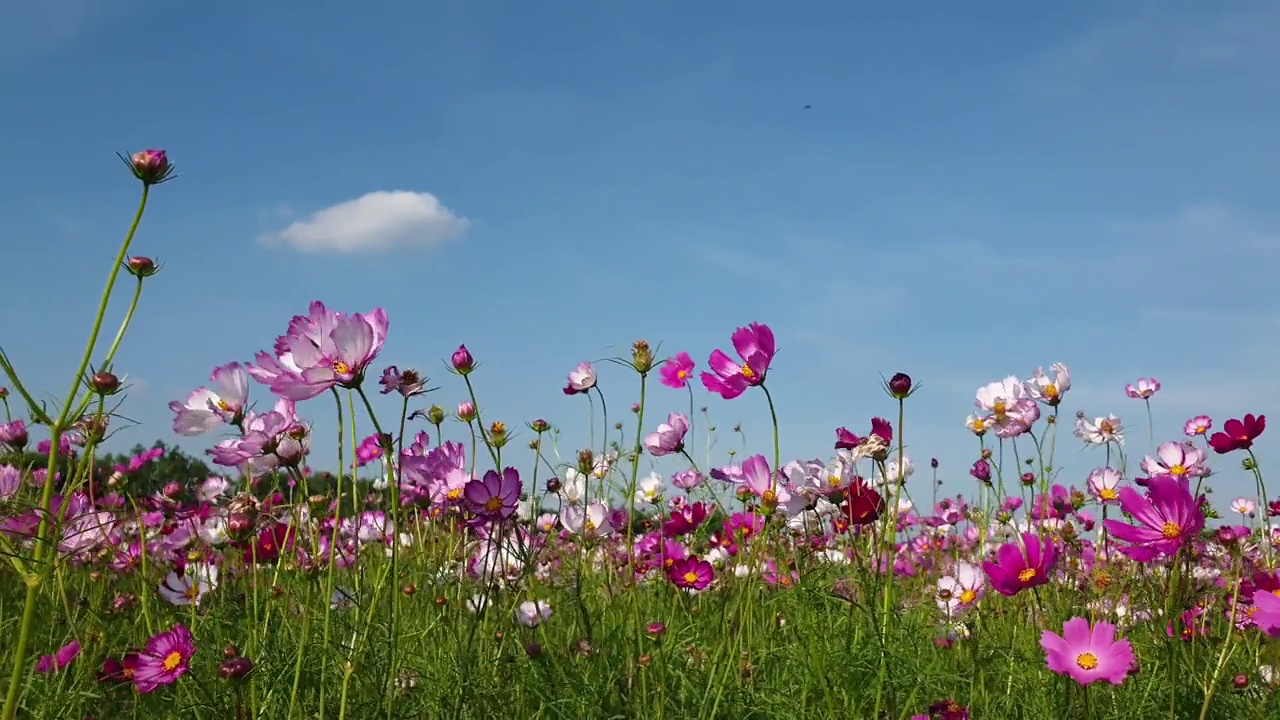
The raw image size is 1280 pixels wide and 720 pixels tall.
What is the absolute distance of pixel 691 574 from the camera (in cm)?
271

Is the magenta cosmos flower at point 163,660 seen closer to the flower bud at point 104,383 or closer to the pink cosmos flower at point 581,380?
the flower bud at point 104,383

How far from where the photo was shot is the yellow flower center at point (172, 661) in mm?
A: 1794

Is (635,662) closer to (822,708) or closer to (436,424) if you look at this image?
(822,708)

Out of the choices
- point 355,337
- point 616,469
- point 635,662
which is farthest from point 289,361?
point 616,469

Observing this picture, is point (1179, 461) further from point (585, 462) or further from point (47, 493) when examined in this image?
point (47, 493)

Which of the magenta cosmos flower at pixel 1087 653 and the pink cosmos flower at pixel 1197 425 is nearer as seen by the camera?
the magenta cosmos flower at pixel 1087 653

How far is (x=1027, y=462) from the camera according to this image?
4.42 metres

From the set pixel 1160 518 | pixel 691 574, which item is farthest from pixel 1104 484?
pixel 1160 518

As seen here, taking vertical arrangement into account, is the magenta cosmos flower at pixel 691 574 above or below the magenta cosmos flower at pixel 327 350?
below

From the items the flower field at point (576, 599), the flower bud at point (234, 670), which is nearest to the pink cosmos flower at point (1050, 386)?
the flower field at point (576, 599)

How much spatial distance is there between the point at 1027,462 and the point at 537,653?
3.02 m

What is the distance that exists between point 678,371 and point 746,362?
64 centimetres

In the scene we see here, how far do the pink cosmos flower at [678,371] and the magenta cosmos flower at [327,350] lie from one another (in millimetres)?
1139

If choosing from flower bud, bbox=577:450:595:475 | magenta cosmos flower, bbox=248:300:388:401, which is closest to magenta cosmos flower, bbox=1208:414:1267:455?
flower bud, bbox=577:450:595:475
